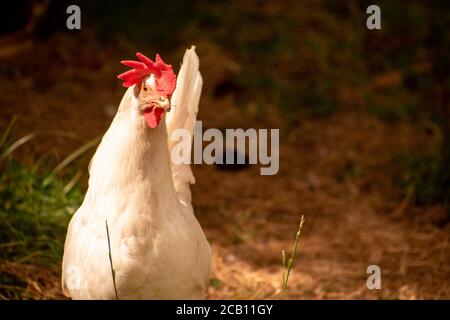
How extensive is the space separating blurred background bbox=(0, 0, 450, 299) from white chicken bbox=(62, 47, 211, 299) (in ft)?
2.46

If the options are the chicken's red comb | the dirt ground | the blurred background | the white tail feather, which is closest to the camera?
the chicken's red comb

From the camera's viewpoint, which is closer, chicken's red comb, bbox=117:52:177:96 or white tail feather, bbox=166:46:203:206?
chicken's red comb, bbox=117:52:177:96

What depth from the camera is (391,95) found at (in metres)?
5.91

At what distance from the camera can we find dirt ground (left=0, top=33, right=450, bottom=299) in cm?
377

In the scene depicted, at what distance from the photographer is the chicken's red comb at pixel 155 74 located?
2467 millimetres

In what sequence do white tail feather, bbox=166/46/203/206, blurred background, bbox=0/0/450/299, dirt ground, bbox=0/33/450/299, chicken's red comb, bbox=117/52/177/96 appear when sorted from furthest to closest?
dirt ground, bbox=0/33/450/299 < blurred background, bbox=0/0/450/299 < white tail feather, bbox=166/46/203/206 < chicken's red comb, bbox=117/52/177/96

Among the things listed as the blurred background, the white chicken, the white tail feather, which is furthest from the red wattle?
the blurred background

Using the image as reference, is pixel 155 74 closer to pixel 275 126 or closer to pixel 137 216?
pixel 137 216

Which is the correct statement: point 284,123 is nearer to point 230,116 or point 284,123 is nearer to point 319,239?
point 230,116

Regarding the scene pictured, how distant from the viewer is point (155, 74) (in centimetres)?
251

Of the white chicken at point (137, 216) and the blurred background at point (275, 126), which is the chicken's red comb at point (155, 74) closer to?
the white chicken at point (137, 216)

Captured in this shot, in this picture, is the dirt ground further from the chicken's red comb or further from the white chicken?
the chicken's red comb

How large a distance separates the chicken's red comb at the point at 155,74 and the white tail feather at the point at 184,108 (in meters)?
0.50

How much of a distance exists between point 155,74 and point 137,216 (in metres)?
0.54
